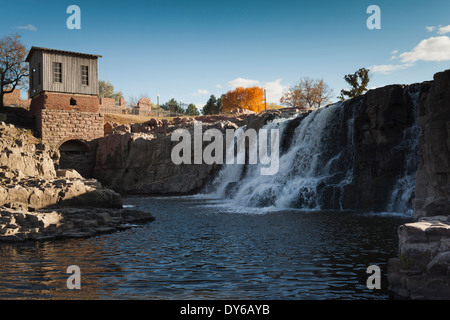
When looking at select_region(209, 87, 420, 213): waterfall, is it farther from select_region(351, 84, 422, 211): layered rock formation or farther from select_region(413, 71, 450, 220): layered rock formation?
select_region(413, 71, 450, 220): layered rock formation

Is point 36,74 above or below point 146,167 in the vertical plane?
above

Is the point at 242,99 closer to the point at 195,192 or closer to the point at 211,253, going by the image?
the point at 195,192

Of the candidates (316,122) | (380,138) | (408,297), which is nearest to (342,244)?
(408,297)

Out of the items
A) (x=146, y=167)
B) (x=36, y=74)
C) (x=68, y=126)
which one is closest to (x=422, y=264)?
(x=146, y=167)

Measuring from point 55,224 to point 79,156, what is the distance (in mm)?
30534

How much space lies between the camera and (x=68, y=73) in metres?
42.6

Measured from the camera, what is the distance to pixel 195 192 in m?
37.8

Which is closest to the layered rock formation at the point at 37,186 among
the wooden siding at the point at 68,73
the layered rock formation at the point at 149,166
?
the layered rock formation at the point at 149,166

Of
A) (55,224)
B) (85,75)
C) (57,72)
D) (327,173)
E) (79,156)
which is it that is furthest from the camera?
(79,156)

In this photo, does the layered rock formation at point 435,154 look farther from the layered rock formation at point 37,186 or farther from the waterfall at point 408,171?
the layered rock formation at point 37,186

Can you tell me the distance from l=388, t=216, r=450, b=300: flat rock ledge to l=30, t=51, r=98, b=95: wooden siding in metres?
41.1

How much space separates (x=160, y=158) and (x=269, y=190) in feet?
63.7

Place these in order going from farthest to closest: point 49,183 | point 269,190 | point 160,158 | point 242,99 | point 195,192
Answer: point 242,99
point 160,158
point 195,192
point 269,190
point 49,183

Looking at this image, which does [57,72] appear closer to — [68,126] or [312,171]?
[68,126]
